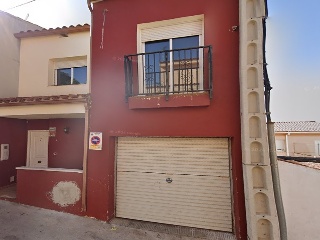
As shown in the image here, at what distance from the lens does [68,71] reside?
848cm

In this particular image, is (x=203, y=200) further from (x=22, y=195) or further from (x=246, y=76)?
(x=22, y=195)

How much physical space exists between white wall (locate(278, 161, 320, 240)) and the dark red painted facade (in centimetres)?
101

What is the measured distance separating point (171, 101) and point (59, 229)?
4308 mm

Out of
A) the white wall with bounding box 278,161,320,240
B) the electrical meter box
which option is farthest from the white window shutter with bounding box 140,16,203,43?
the electrical meter box

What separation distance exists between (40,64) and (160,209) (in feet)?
25.0

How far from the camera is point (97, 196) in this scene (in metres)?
5.52

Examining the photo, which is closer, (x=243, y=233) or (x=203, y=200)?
(x=243, y=233)

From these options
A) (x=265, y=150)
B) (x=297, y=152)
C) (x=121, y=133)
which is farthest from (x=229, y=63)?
(x=297, y=152)

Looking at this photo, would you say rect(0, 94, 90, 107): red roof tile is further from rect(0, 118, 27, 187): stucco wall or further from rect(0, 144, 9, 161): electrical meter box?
rect(0, 144, 9, 161): electrical meter box

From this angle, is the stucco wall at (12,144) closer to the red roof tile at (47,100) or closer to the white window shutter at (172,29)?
the red roof tile at (47,100)

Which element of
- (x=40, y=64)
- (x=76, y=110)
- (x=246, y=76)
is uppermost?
(x=40, y=64)

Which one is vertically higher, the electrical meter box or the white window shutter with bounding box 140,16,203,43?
the white window shutter with bounding box 140,16,203,43

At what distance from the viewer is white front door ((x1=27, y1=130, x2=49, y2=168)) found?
344 inches

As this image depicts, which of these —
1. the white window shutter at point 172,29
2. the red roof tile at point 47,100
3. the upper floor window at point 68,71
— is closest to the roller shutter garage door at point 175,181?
the red roof tile at point 47,100
